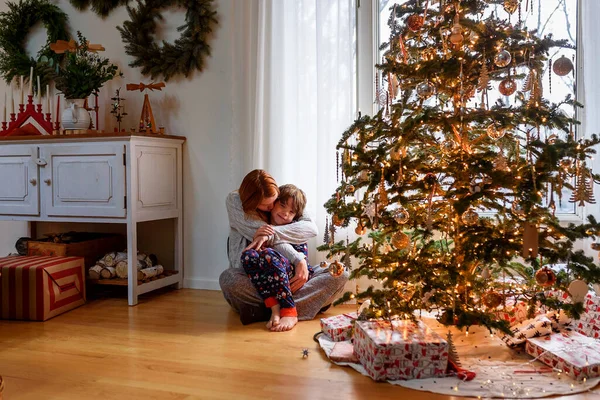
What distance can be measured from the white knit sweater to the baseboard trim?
593 millimetres

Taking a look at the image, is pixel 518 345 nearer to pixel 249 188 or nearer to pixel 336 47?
pixel 249 188

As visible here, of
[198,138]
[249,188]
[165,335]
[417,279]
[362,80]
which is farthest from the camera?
[198,138]

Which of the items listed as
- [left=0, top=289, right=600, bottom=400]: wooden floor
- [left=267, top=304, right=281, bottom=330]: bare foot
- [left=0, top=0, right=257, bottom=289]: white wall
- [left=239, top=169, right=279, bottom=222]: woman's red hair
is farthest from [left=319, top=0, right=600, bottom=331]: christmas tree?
[left=0, top=0, right=257, bottom=289]: white wall

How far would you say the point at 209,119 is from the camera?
3.56m

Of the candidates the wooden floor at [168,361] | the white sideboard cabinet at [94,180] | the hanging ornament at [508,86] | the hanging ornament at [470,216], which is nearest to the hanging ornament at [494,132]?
the hanging ornament at [508,86]

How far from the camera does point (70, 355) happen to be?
2295 mm

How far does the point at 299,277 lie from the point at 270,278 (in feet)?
0.53

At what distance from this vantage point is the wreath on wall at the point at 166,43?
351 centimetres

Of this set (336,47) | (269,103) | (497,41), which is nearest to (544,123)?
(497,41)

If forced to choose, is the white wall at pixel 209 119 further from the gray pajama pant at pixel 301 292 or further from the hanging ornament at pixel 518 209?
the hanging ornament at pixel 518 209

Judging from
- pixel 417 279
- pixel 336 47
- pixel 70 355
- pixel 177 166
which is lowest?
pixel 70 355

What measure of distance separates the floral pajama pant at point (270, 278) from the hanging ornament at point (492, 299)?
3.10 ft

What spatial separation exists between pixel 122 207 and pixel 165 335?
0.88 m

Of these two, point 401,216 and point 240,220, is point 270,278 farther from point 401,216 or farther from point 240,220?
point 401,216
